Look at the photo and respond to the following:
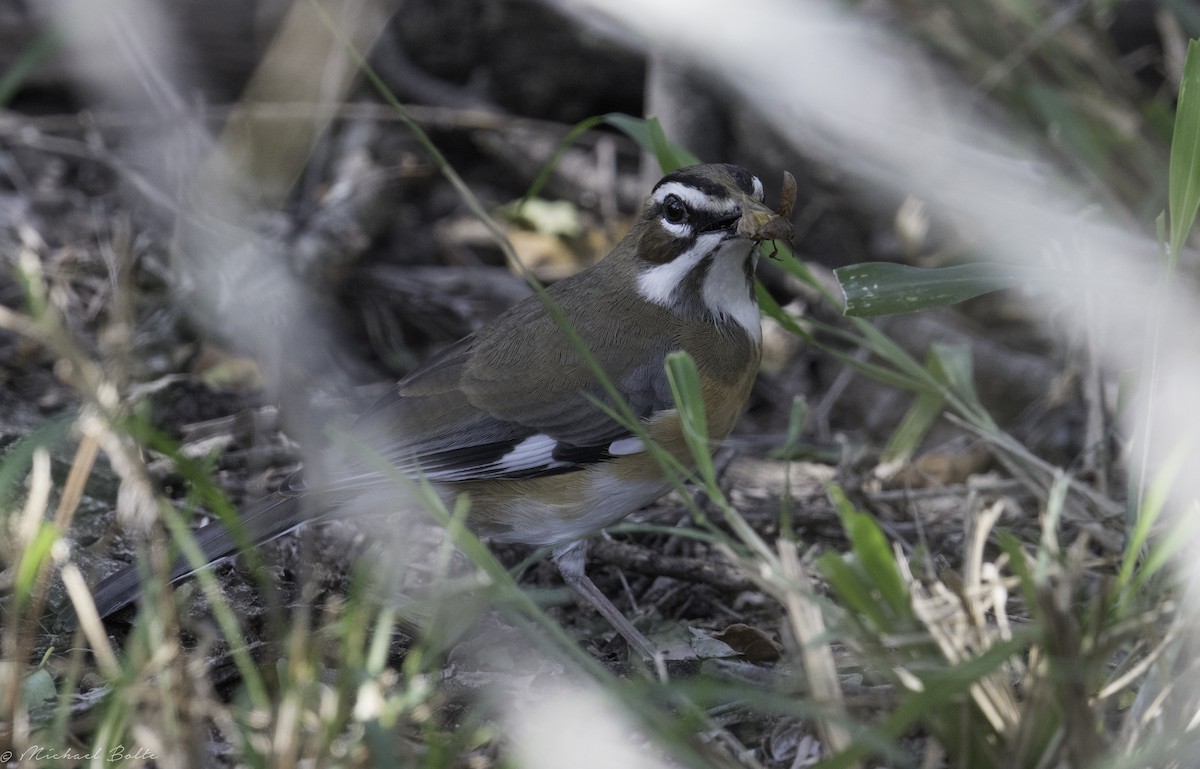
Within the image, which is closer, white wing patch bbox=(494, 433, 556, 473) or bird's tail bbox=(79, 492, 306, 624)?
bird's tail bbox=(79, 492, 306, 624)

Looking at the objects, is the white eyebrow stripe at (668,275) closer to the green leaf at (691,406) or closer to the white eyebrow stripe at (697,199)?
the white eyebrow stripe at (697,199)

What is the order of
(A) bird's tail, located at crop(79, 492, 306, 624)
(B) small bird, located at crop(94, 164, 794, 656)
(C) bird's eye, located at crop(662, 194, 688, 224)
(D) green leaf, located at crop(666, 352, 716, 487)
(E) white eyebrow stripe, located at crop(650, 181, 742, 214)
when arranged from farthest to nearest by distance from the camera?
(C) bird's eye, located at crop(662, 194, 688, 224) → (B) small bird, located at crop(94, 164, 794, 656) → (E) white eyebrow stripe, located at crop(650, 181, 742, 214) → (A) bird's tail, located at crop(79, 492, 306, 624) → (D) green leaf, located at crop(666, 352, 716, 487)

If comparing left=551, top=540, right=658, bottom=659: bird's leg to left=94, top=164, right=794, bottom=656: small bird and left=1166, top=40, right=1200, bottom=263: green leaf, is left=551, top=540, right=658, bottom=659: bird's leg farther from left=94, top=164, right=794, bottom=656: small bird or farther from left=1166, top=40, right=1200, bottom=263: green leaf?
left=1166, top=40, right=1200, bottom=263: green leaf

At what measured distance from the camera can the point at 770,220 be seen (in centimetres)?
388

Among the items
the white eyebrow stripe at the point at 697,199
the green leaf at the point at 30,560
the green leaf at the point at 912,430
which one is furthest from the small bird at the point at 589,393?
the green leaf at the point at 30,560

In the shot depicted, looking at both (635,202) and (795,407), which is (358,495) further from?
(635,202)

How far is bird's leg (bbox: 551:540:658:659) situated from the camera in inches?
154

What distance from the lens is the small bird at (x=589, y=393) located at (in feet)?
13.8

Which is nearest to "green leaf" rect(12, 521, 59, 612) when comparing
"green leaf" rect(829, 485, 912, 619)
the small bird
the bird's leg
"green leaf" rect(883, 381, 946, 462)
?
the small bird

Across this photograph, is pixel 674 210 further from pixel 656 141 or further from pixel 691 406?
pixel 691 406

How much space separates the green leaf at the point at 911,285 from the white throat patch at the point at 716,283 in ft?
2.53

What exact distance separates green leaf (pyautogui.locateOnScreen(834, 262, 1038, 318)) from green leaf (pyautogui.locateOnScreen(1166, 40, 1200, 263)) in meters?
0.51

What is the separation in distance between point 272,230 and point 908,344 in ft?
11.0

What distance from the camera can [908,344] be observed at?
615cm
